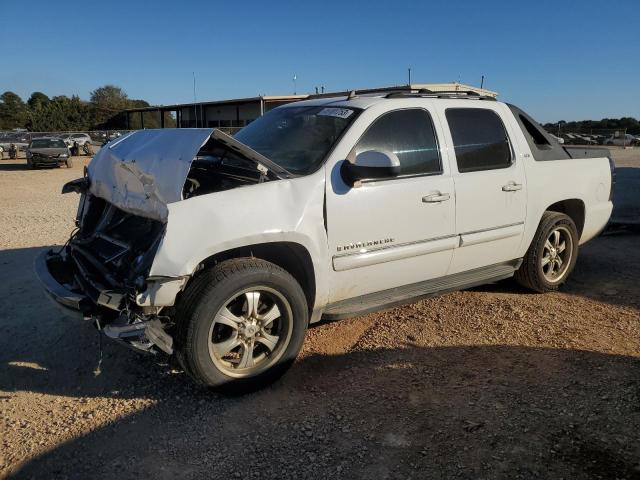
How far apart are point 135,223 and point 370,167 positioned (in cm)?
180

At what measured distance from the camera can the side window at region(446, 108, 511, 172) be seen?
4316 mm

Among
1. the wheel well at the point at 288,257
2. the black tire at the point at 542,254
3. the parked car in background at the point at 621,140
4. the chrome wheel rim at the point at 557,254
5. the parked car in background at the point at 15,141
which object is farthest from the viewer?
the parked car in background at the point at 621,140

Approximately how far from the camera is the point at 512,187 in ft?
15.0

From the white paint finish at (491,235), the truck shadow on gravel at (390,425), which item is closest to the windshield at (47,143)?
the truck shadow on gravel at (390,425)

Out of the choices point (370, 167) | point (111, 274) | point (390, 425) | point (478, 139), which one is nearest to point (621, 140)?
point (478, 139)

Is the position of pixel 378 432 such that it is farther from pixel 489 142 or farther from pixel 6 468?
pixel 489 142

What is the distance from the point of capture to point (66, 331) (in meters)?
4.31

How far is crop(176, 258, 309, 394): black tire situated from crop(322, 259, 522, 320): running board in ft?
1.47

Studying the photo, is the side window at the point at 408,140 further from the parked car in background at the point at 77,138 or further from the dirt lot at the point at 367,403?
the parked car in background at the point at 77,138

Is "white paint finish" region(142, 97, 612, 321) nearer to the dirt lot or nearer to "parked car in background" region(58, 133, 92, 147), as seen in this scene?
the dirt lot

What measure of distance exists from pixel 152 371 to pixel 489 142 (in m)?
3.30

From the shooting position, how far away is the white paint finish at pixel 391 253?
3656 millimetres

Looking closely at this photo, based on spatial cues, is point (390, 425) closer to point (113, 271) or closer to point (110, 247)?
point (113, 271)

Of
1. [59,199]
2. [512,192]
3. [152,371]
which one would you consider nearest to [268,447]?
[152,371]
